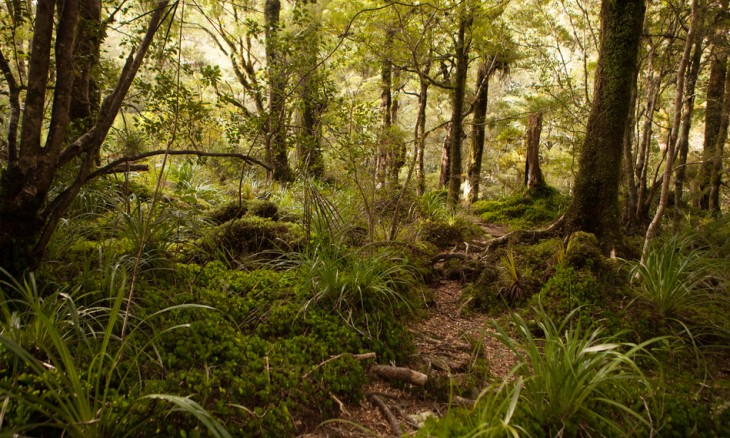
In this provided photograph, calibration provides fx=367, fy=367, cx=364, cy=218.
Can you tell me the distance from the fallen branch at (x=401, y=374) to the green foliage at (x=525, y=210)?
6348 mm

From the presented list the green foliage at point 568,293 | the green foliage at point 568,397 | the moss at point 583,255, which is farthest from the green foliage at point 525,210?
the green foliage at point 568,397

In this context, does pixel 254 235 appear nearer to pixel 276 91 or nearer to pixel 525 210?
pixel 276 91

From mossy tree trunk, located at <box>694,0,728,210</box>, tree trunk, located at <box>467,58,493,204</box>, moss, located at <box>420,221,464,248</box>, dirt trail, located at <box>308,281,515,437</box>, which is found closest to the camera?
dirt trail, located at <box>308,281,515,437</box>

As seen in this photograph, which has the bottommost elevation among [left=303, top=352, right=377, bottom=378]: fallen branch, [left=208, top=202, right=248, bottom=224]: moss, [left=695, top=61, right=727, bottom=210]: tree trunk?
[left=303, top=352, right=377, bottom=378]: fallen branch

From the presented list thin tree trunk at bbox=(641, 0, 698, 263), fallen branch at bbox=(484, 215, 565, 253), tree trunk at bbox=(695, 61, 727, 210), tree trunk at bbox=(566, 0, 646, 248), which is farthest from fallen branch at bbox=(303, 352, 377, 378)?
tree trunk at bbox=(695, 61, 727, 210)

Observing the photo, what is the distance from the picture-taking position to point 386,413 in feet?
7.54

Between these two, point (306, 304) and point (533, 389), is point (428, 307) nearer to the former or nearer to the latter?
point (306, 304)

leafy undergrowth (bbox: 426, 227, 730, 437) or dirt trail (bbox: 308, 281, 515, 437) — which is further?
dirt trail (bbox: 308, 281, 515, 437)

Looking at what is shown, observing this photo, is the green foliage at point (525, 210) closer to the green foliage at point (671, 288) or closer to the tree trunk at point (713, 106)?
the tree trunk at point (713, 106)

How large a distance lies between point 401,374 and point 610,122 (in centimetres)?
405

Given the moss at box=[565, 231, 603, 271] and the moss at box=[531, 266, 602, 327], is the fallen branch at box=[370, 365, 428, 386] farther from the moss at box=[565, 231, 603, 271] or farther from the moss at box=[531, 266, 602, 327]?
the moss at box=[565, 231, 603, 271]

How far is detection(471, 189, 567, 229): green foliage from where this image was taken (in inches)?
330

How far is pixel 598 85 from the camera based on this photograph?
15.3 ft

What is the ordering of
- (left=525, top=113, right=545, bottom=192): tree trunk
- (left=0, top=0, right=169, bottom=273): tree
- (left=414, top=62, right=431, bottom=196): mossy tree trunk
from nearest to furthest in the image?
(left=0, top=0, right=169, bottom=273): tree → (left=414, top=62, right=431, bottom=196): mossy tree trunk → (left=525, top=113, right=545, bottom=192): tree trunk
